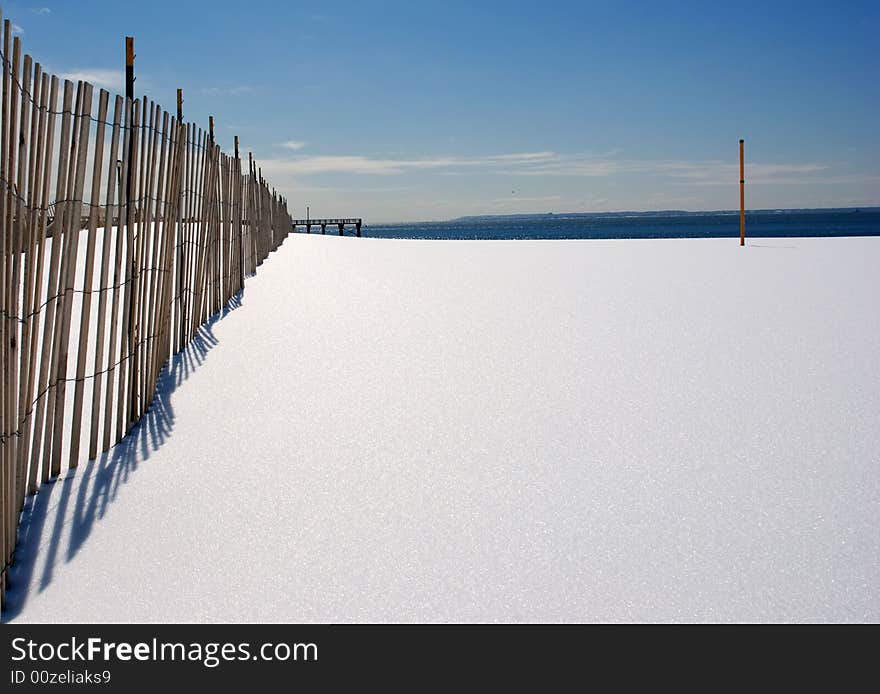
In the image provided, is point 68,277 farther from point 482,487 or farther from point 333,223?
point 333,223

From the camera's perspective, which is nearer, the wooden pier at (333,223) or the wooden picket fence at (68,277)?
the wooden picket fence at (68,277)

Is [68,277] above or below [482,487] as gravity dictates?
above

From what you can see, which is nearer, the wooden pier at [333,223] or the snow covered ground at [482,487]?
the snow covered ground at [482,487]

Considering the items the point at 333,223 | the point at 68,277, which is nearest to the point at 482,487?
the point at 68,277

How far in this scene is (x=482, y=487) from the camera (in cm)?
307

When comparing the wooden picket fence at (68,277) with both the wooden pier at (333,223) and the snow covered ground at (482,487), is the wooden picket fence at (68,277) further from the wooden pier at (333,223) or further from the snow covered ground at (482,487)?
the wooden pier at (333,223)

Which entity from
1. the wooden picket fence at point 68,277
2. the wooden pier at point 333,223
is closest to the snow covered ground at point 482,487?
the wooden picket fence at point 68,277

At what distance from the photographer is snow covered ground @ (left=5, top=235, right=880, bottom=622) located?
2262 mm

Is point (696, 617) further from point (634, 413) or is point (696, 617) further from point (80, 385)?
point (80, 385)

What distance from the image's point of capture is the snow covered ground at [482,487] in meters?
2.26

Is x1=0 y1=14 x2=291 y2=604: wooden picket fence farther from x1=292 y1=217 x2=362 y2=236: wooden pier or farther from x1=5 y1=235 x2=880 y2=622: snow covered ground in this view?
x1=292 y1=217 x2=362 y2=236: wooden pier

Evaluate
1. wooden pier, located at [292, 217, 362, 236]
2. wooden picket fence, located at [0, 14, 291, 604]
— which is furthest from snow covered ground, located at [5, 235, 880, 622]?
wooden pier, located at [292, 217, 362, 236]

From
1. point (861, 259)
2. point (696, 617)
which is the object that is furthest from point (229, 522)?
point (861, 259)

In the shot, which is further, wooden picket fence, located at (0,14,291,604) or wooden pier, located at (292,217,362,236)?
wooden pier, located at (292,217,362,236)
